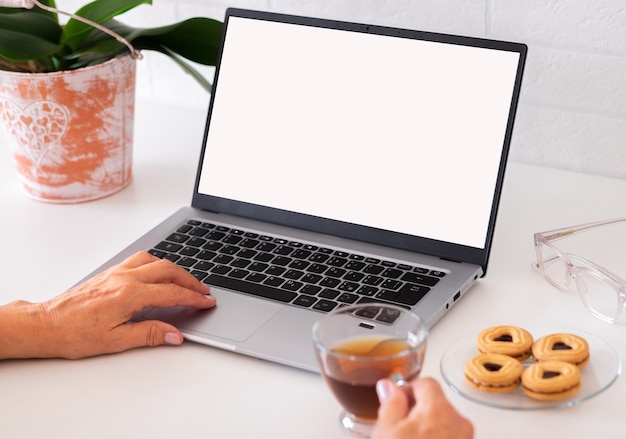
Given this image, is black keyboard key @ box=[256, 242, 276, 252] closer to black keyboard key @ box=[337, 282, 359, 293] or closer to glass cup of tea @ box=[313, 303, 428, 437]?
black keyboard key @ box=[337, 282, 359, 293]

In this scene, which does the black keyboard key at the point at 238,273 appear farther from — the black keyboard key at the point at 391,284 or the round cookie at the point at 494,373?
the round cookie at the point at 494,373

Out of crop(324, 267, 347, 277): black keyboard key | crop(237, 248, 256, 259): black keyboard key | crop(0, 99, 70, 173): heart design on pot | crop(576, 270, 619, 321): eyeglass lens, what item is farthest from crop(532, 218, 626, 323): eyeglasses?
crop(0, 99, 70, 173): heart design on pot

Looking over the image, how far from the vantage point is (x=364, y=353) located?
0.83 m

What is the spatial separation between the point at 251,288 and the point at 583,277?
0.36 metres

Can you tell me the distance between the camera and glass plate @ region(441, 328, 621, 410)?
821mm

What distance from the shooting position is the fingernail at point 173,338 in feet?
3.13

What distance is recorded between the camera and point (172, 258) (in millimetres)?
1115

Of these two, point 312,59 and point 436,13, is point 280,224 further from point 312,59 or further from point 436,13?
point 436,13

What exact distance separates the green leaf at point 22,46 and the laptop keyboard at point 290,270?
0.28 m

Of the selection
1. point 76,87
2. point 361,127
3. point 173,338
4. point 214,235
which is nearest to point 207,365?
point 173,338

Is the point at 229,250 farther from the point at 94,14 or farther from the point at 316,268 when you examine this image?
the point at 94,14

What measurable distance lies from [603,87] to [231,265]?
0.57m

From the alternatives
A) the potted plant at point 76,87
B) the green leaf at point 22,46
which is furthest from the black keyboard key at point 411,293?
the green leaf at point 22,46

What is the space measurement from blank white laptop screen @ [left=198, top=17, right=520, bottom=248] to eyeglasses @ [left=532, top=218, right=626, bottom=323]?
0.08 m
